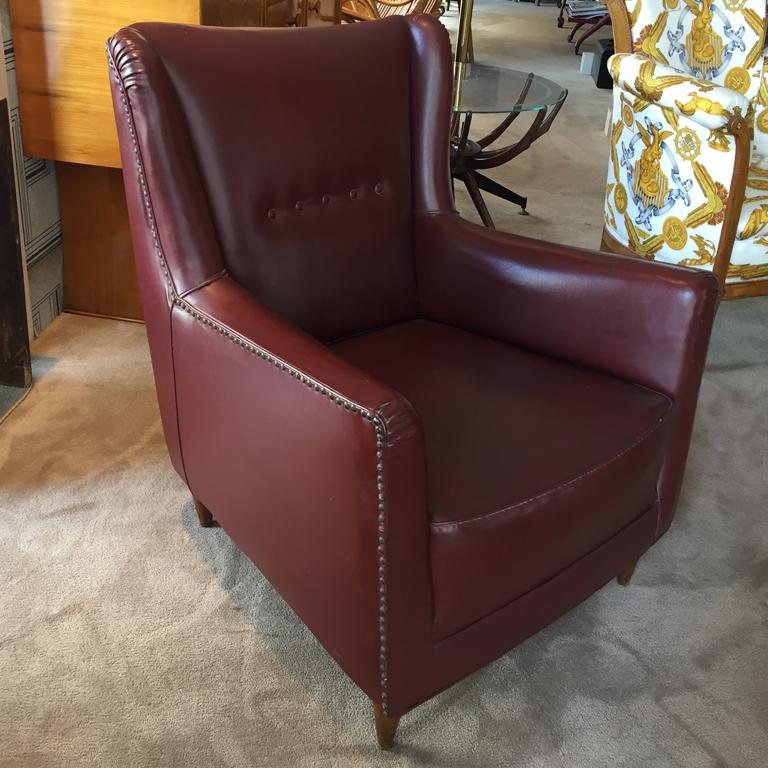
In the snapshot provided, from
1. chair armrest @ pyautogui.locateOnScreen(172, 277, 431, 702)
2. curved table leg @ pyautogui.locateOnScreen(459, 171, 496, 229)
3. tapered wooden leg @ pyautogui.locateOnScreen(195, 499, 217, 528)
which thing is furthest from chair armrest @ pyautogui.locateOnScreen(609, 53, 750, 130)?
tapered wooden leg @ pyautogui.locateOnScreen(195, 499, 217, 528)

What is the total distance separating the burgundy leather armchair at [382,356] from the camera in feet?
3.80

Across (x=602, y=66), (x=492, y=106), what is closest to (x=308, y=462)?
(x=492, y=106)

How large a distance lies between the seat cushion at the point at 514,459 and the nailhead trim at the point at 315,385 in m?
0.08

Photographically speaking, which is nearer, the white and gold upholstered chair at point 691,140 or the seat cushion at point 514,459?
the seat cushion at point 514,459

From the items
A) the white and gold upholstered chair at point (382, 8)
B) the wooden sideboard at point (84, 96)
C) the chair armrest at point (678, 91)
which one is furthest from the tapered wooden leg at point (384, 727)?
the white and gold upholstered chair at point (382, 8)

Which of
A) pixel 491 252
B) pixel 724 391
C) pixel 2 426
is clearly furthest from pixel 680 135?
pixel 2 426

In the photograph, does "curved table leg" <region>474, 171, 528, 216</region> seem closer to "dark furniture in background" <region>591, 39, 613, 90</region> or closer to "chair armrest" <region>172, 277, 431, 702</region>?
"chair armrest" <region>172, 277, 431, 702</region>

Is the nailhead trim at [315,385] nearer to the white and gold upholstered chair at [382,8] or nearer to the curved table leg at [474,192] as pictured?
the curved table leg at [474,192]

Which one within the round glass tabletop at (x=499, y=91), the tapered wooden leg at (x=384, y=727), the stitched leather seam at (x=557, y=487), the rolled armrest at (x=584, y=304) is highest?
the round glass tabletop at (x=499, y=91)

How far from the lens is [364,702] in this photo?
4.60ft

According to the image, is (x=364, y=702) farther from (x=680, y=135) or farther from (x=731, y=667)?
(x=680, y=135)

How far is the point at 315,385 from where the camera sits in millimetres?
1088

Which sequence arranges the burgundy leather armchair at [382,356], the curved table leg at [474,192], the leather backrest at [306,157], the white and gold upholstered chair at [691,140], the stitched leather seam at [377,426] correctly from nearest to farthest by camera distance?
1. the stitched leather seam at [377,426]
2. the burgundy leather armchair at [382,356]
3. the leather backrest at [306,157]
4. the white and gold upholstered chair at [691,140]
5. the curved table leg at [474,192]

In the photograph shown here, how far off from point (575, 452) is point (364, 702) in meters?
0.51
